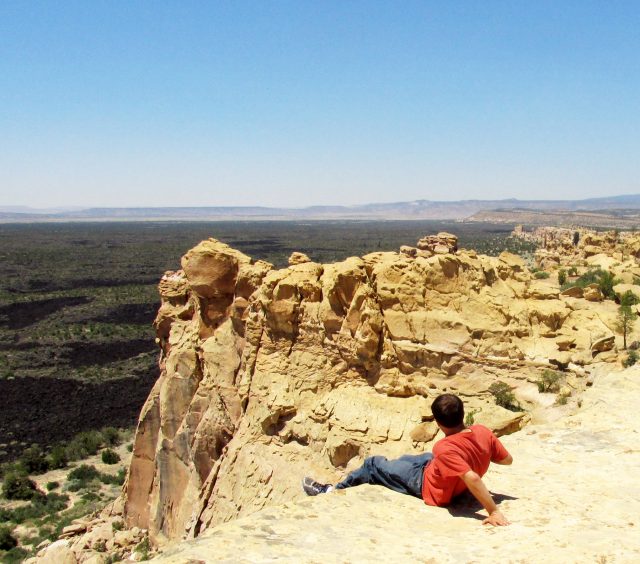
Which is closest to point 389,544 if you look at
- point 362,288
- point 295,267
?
point 362,288

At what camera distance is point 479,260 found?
14.3 m

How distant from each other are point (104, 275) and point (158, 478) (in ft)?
302

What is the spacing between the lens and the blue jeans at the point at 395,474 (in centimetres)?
689

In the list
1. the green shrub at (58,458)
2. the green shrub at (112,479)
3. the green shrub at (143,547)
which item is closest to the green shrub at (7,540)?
the green shrub at (112,479)

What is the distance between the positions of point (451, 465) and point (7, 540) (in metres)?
20.5

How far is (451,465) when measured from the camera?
19.9ft

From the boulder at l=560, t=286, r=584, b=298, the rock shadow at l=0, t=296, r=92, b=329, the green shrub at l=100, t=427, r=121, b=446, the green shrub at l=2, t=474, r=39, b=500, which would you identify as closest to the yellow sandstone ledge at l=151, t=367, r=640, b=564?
the boulder at l=560, t=286, r=584, b=298

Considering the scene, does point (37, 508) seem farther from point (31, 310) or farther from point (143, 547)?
point (31, 310)

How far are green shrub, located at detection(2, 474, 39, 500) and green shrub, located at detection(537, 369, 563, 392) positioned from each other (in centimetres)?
2193

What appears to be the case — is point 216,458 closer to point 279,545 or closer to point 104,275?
point 279,545

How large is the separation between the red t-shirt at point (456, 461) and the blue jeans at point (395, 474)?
18cm

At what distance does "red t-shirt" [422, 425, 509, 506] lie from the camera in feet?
19.9

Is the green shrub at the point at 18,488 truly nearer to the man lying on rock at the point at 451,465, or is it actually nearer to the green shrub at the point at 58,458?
the green shrub at the point at 58,458

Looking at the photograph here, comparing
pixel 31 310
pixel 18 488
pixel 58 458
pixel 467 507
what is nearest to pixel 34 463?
pixel 58 458
